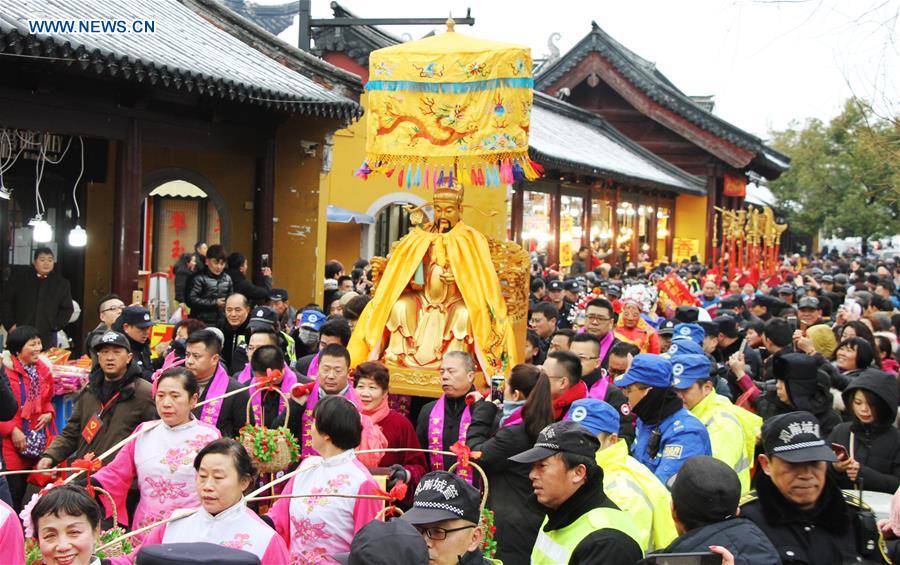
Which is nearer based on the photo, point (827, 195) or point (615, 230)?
point (615, 230)

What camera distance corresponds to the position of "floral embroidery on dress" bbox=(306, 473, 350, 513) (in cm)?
460

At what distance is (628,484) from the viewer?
4.18 metres

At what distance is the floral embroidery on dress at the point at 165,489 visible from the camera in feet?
16.6

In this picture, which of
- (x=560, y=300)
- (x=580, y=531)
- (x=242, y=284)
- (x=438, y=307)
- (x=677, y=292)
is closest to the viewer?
(x=580, y=531)

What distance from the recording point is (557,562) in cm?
377

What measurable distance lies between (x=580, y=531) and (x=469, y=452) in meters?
1.41

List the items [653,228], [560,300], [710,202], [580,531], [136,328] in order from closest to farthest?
[580,531] < [136,328] < [560,300] < [653,228] < [710,202]

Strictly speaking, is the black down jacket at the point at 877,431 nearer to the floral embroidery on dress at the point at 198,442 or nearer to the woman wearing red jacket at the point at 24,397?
the floral embroidery on dress at the point at 198,442

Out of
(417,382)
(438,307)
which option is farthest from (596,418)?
(438,307)

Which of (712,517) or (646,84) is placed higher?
(646,84)

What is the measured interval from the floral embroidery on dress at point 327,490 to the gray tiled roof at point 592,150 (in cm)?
1395

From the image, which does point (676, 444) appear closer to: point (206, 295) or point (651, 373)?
point (651, 373)

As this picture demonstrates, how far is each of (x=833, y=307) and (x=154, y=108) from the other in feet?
32.9

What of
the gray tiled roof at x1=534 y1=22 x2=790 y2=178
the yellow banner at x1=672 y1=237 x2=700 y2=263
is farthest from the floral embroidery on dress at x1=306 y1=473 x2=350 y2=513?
the yellow banner at x1=672 y1=237 x2=700 y2=263
